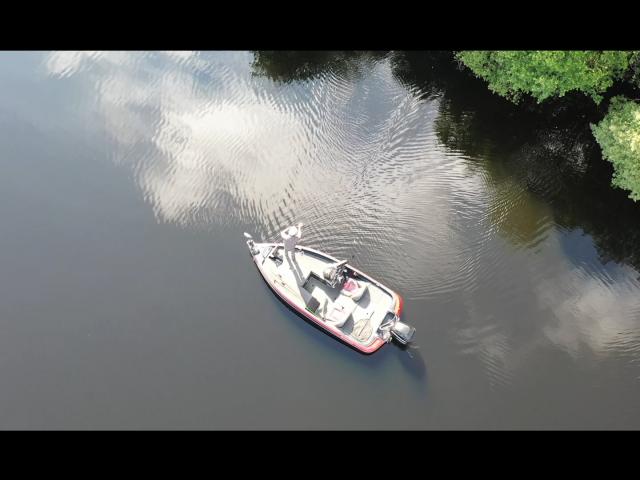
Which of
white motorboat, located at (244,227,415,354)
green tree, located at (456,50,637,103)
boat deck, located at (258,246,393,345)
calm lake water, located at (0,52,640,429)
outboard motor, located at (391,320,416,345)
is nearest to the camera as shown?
outboard motor, located at (391,320,416,345)

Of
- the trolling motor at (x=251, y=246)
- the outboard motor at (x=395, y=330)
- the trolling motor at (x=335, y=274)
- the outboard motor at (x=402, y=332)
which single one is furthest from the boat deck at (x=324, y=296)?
the outboard motor at (x=402, y=332)

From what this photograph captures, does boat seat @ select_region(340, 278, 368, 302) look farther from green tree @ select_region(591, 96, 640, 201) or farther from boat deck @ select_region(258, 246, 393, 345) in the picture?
green tree @ select_region(591, 96, 640, 201)

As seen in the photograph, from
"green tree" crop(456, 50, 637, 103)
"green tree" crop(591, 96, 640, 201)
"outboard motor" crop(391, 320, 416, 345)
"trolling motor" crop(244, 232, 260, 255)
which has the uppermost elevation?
"green tree" crop(456, 50, 637, 103)

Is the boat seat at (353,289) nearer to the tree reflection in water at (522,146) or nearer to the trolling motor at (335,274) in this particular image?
the trolling motor at (335,274)

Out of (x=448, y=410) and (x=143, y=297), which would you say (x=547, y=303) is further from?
(x=143, y=297)

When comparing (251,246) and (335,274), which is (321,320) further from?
(251,246)

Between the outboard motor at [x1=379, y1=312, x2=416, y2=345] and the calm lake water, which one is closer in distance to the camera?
Result: the outboard motor at [x1=379, y1=312, x2=416, y2=345]

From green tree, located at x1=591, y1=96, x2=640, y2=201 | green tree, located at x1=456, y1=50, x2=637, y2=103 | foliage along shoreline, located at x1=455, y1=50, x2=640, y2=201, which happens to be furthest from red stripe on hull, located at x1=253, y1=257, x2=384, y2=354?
green tree, located at x1=456, y1=50, x2=637, y2=103

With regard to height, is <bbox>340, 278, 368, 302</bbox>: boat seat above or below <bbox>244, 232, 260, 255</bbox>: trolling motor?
below

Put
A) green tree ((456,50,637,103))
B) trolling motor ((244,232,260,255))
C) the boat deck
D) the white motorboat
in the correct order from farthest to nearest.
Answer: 1. green tree ((456,50,637,103))
2. trolling motor ((244,232,260,255))
3. the boat deck
4. the white motorboat
